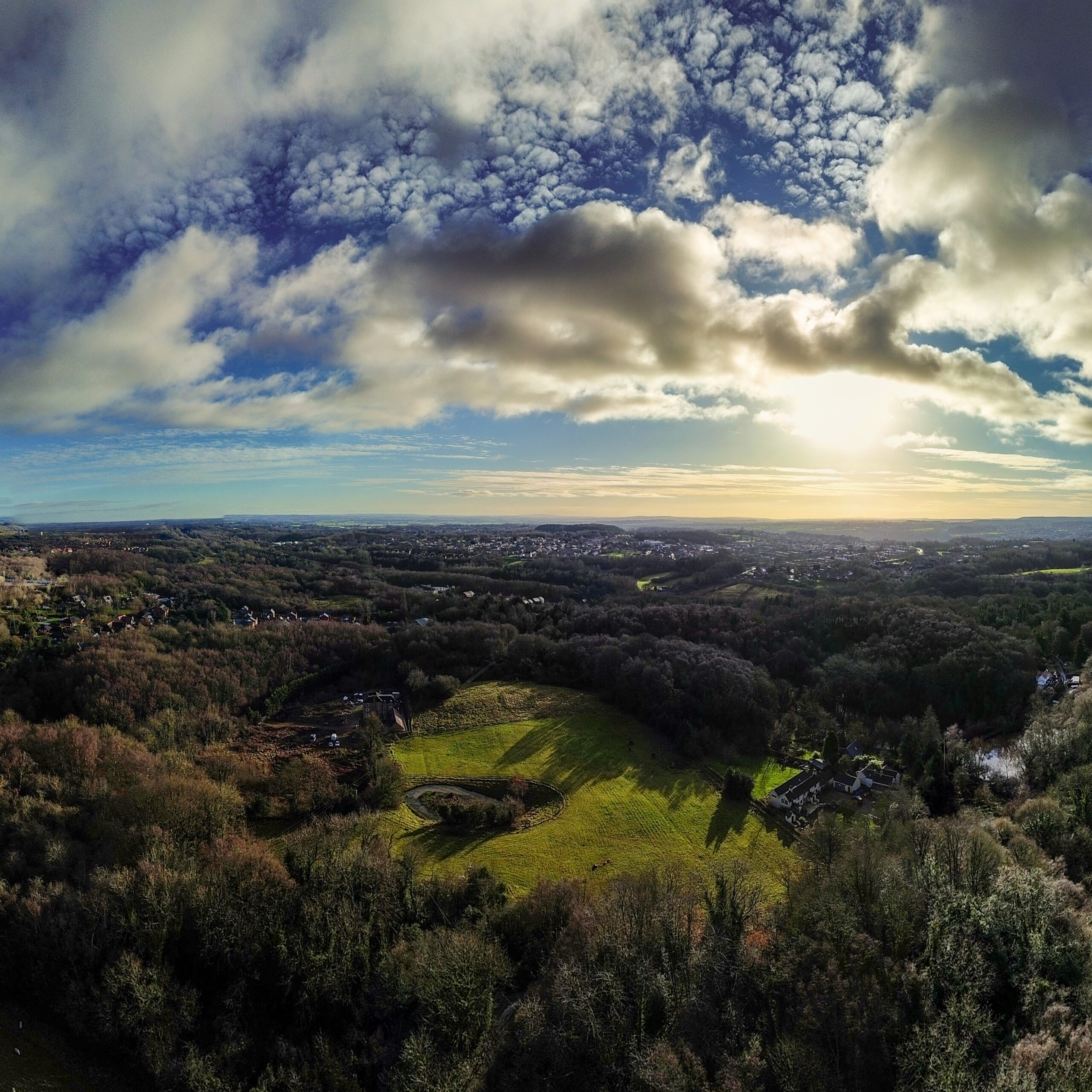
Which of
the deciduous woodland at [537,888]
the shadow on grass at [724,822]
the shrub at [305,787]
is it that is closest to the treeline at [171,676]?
the deciduous woodland at [537,888]

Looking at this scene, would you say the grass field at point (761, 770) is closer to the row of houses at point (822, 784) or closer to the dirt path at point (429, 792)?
the row of houses at point (822, 784)

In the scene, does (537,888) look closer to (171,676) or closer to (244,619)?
(171,676)

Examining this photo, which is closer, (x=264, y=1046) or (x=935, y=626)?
(x=264, y=1046)

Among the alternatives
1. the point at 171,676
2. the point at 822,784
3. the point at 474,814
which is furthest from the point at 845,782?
the point at 171,676

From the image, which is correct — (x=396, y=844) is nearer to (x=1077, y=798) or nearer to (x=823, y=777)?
(x=823, y=777)

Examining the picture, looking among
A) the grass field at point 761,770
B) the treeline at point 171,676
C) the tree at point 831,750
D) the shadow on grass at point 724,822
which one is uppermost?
the treeline at point 171,676

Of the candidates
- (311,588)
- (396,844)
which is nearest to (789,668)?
(396,844)
